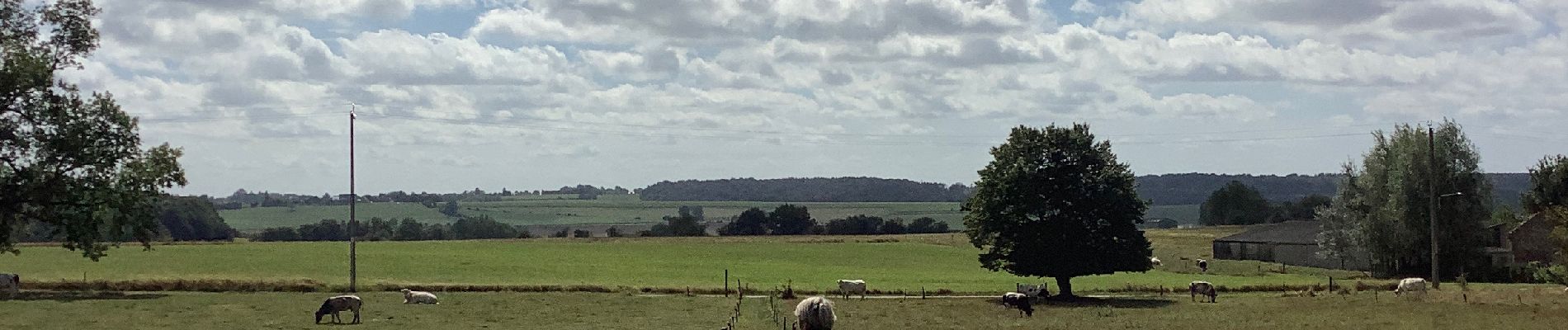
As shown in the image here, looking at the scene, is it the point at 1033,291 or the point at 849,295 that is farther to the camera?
the point at 849,295

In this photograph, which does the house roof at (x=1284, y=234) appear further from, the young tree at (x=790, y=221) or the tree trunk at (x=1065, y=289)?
the young tree at (x=790, y=221)

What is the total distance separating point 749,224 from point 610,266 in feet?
309

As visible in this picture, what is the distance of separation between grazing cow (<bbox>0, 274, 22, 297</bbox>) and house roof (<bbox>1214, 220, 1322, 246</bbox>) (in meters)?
78.0

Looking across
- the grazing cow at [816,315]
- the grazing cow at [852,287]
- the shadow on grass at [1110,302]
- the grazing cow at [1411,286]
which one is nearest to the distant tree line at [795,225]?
the grazing cow at [852,287]

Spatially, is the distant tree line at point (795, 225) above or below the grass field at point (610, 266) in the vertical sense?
above

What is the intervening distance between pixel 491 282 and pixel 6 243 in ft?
67.5

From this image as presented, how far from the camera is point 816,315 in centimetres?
1348

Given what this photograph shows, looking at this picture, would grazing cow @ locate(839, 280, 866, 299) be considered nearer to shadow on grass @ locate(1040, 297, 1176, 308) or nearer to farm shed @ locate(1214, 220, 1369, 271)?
shadow on grass @ locate(1040, 297, 1176, 308)

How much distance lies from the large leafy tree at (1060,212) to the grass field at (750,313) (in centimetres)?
302

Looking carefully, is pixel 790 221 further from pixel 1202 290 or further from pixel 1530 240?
pixel 1202 290

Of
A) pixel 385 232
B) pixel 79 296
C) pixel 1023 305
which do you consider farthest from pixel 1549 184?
pixel 385 232

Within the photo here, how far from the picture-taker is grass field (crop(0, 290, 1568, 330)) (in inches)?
1624

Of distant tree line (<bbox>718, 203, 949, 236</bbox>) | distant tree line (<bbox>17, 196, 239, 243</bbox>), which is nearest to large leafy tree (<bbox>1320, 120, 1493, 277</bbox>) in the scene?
distant tree line (<bbox>718, 203, 949, 236</bbox>)

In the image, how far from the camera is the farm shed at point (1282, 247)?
9394 centimetres
